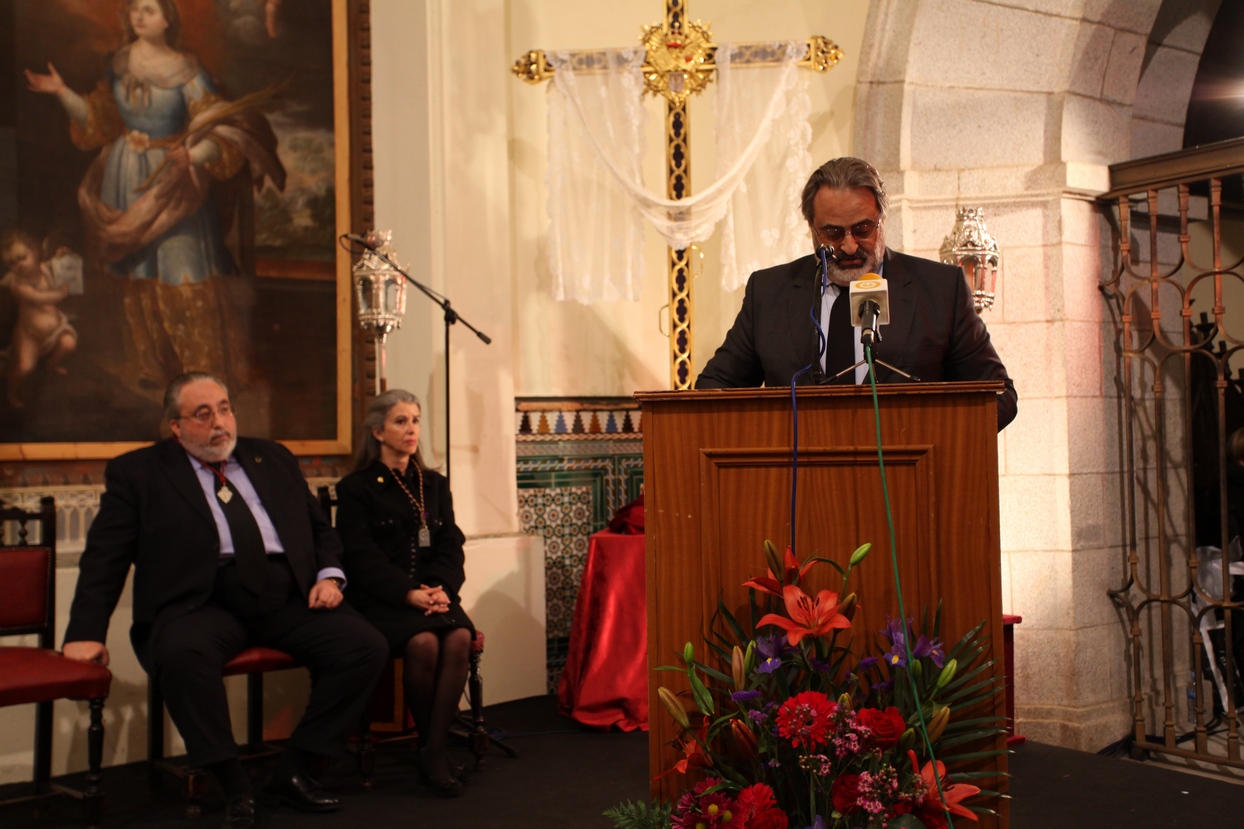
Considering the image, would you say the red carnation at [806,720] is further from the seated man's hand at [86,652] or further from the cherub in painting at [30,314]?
the cherub in painting at [30,314]

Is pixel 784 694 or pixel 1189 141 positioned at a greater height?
pixel 1189 141

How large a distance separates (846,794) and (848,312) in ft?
3.30

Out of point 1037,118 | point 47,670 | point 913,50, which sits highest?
point 913,50

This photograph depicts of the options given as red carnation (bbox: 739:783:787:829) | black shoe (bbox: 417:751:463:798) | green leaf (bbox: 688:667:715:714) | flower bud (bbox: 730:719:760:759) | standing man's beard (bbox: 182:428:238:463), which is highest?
standing man's beard (bbox: 182:428:238:463)

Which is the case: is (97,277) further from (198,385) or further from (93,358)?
(198,385)

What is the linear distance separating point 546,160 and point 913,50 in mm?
1860

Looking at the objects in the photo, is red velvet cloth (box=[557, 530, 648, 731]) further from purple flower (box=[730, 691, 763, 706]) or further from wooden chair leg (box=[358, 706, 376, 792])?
purple flower (box=[730, 691, 763, 706])

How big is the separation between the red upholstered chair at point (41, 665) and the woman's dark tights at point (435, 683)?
100 cm

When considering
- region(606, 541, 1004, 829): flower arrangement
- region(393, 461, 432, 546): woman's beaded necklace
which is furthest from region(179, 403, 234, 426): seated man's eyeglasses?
region(606, 541, 1004, 829): flower arrangement

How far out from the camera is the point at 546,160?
5906mm

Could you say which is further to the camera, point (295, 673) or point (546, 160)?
point (546, 160)

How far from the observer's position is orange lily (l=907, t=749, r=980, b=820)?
179 cm

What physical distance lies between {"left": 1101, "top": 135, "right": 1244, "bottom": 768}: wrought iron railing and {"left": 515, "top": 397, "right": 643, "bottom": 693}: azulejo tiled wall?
2.32 metres

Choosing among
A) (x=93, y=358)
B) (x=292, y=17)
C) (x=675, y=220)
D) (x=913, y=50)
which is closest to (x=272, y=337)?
(x=93, y=358)
